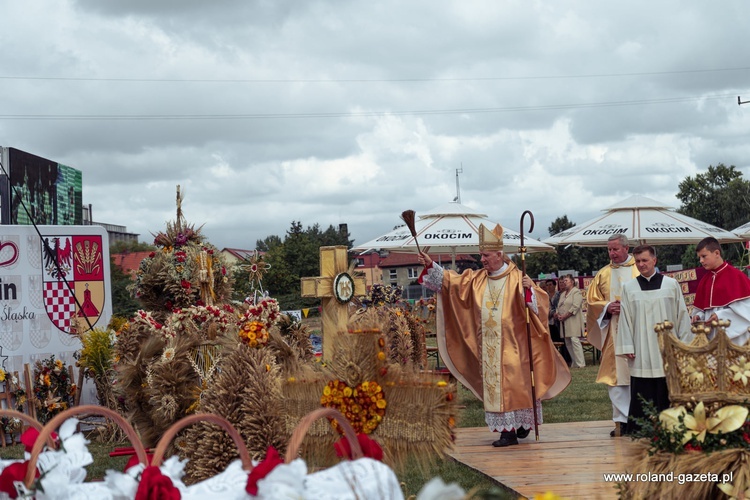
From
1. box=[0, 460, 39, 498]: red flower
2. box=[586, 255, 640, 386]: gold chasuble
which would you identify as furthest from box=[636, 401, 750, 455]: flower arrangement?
box=[586, 255, 640, 386]: gold chasuble

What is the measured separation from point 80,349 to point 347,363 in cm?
738

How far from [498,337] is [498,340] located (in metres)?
0.03

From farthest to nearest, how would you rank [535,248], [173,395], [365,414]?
[535,248], [173,395], [365,414]

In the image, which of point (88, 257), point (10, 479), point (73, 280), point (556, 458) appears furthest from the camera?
point (88, 257)

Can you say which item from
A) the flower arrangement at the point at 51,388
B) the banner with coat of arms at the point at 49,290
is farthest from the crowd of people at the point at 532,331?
the flower arrangement at the point at 51,388

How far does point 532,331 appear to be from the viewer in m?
8.82

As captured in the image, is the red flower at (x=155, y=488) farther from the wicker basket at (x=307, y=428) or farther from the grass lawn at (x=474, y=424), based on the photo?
the grass lawn at (x=474, y=424)

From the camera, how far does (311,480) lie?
290 cm

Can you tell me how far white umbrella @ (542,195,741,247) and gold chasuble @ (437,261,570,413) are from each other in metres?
7.30

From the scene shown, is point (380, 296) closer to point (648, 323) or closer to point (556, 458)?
point (648, 323)

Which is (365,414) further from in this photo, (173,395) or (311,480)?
(173,395)

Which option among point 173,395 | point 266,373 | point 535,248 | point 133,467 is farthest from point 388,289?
point 133,467

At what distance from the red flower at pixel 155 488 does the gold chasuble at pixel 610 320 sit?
6.43 m

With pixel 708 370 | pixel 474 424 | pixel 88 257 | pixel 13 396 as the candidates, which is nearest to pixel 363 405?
pixel 708 370
